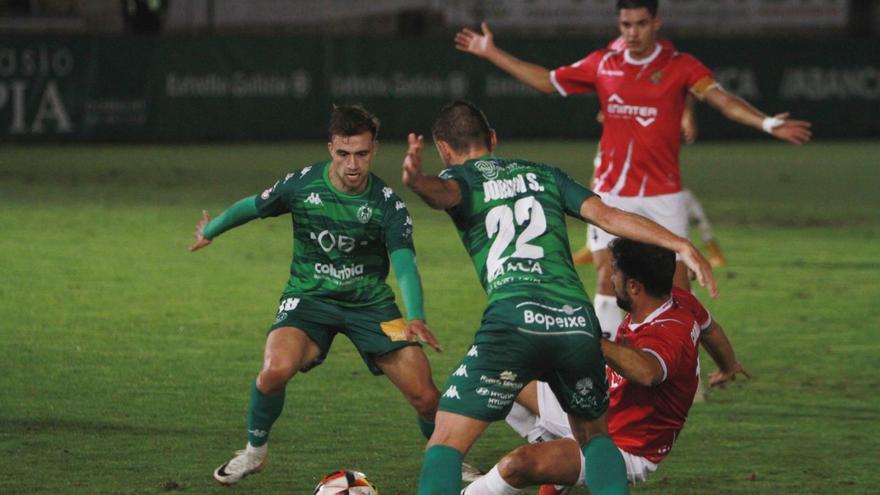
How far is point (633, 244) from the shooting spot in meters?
6.02

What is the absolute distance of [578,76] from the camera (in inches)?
366

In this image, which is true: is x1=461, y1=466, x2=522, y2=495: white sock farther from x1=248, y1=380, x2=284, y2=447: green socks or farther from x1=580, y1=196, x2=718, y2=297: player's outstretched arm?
x1=248, y1=380, x2=284, y2=447: green socks

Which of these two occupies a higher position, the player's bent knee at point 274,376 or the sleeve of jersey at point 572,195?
the sleeve of jersey at point 572,195

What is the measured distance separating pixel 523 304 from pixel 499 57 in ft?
11.8

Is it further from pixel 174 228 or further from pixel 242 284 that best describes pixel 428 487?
pixel 174 228

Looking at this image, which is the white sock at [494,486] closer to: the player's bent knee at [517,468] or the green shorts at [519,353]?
the player's bent knee at [517,468]

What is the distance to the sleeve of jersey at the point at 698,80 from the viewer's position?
8875 millimetres

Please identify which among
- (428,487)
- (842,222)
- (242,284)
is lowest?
(842,222)

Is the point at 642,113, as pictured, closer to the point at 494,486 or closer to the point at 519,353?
the point at 494,486

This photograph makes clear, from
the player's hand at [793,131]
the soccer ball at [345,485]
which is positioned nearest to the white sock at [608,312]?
the player's hand at [793,131]

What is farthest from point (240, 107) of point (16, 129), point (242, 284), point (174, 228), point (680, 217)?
point (680, 217)

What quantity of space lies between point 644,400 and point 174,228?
11154 mm

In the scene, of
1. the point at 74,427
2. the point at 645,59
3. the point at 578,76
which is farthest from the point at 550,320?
the point at 578,76

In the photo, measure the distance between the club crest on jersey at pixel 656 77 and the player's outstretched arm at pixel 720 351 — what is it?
2.65 metres
